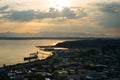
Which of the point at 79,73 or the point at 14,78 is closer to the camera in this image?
the point at 14,78

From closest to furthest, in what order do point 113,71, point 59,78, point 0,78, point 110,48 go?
1. point 0,78
2. point 59,78
3. point 113,71
4. point 110,48

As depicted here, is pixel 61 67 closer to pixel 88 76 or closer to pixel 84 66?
pixel 84 66

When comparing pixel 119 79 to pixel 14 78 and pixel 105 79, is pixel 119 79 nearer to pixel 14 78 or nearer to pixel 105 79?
pixel 105 79

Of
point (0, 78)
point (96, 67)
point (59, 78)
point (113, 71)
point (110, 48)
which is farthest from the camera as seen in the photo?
point (110, 48)

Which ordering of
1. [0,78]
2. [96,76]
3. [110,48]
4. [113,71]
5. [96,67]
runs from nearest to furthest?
[0,78]
[96,76]
[113,71]
[96,67]
[110,48]

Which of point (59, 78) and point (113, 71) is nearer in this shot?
point (59, 78)

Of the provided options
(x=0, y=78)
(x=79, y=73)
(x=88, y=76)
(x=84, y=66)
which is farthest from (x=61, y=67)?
(x=0, y=78)

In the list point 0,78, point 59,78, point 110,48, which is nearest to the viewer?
point 0,78

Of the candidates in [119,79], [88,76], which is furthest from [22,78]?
[119,79]

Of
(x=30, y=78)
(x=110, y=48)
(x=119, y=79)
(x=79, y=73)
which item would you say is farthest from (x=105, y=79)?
(x=110, y=48)
